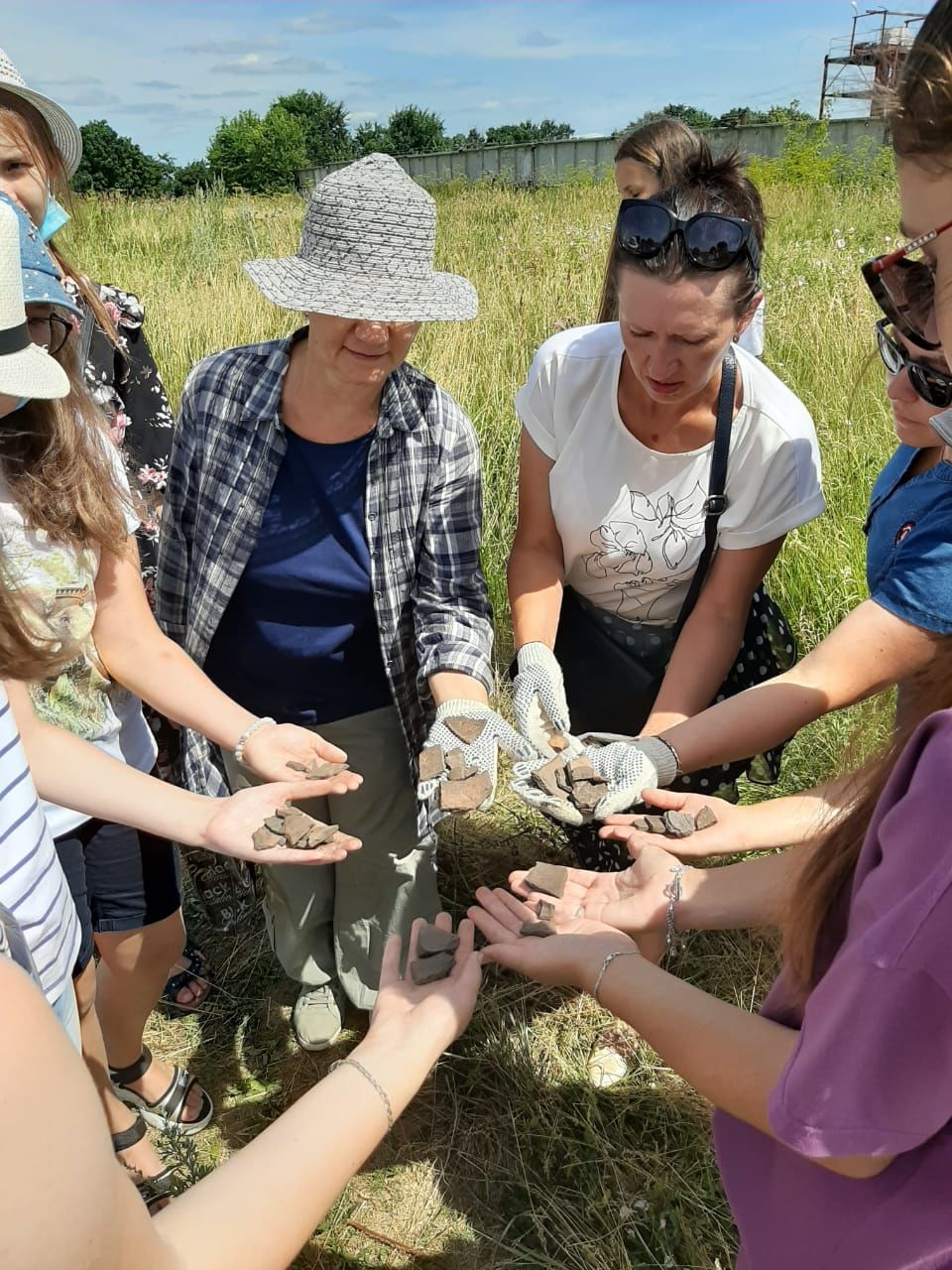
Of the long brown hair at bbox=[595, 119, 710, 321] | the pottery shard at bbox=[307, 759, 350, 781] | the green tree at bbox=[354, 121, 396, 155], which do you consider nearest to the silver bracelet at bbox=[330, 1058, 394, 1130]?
the pottery shard at bbox=[307, 759, 350, 781]

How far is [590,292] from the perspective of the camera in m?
6.53

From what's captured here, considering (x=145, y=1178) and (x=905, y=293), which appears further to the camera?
(x=145, y=1178)

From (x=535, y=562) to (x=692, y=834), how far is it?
3.17 ft

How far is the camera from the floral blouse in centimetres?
267

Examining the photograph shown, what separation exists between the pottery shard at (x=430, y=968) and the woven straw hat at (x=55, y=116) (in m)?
2.27

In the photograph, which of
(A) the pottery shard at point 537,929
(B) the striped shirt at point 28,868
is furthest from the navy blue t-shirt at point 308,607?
(B) the striped shirt at point 28,868

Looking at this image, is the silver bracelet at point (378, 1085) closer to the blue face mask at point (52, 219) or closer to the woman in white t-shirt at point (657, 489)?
the woman in white t-shirt at point (657, 489)

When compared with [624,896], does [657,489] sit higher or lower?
higher

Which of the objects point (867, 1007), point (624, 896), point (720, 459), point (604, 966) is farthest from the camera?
point (720, 459)

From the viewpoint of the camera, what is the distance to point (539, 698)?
8.25ft

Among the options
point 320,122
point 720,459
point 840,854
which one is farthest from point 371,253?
point 320,122

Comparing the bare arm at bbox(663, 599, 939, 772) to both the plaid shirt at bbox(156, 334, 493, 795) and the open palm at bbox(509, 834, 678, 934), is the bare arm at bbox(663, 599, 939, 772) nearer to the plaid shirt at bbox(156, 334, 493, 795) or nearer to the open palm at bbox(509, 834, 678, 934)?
the open palm at bbox(509, 834, 678, 934)

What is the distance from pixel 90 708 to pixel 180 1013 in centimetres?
131

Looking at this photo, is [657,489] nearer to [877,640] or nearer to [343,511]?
[877,640]
